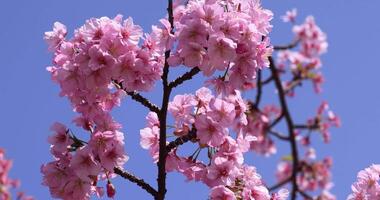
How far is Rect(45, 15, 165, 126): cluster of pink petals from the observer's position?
2748 mm

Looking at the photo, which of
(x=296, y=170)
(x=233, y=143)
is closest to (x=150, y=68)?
(x=233, y=143)

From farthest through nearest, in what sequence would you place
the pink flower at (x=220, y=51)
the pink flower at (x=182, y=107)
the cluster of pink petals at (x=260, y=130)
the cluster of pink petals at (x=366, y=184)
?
the cluster of pink petals at (x=260, y=130), the cluster of pink petals at (x=366, y=184), the pink flower at (x=182, y=107), the pink flower at (x=220, y=51)

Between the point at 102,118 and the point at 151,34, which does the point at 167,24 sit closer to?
the point at 151,34

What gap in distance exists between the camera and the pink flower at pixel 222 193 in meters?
2.82

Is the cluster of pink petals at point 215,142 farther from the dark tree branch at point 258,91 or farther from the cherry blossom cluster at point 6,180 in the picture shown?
the cherry blossom cluster at point 6,180

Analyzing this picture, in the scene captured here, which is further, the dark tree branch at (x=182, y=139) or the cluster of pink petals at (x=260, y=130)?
the cluster of pink petals at (x=260, y=130)

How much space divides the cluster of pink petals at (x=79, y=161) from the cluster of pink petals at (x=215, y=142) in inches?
13.9

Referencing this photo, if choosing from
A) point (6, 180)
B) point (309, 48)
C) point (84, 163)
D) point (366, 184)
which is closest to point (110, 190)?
point (84, 163)

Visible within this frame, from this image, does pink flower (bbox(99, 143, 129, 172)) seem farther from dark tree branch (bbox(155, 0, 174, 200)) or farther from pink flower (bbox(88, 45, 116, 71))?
pink flower (bbox(88, 45, 116, 71))

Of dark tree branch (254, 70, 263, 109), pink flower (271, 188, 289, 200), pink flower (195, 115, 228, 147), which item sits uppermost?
dark tree branch (254, 70, 263, 109)

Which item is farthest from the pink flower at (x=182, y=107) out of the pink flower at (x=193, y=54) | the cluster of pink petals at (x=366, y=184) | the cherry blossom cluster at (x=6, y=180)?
the cherry blossom cluster at (x=6, y=180)

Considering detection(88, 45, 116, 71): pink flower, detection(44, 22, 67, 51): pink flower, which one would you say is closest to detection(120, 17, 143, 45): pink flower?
detection(88, 45, 116, 71): pink flower

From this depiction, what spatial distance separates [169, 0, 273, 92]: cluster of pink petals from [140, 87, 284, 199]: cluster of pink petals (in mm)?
178

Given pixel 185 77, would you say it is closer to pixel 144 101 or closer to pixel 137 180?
pixel 144 101
